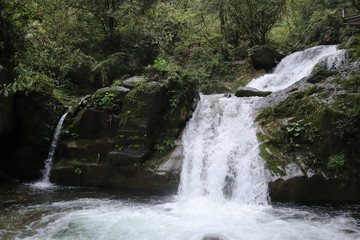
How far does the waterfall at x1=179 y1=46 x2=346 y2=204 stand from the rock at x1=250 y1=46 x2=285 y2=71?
7012 millimetres

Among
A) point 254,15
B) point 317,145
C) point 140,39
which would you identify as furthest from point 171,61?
point 317,145

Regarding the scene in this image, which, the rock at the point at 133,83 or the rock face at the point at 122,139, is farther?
the rock at the point at 133,83

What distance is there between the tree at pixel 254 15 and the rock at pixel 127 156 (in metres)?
12.2

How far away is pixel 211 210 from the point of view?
704cm

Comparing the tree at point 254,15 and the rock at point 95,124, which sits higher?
the tree at point 254,15

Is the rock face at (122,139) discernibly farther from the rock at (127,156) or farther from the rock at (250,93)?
the rock at (250,93)

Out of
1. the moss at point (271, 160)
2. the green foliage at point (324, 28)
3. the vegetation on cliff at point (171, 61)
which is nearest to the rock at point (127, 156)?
the vegetation on cliff at point (171, 61)

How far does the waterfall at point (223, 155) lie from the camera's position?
7.80 metres

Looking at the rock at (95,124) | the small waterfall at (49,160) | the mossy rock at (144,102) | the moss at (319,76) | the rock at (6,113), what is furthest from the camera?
the moss at (319,76)

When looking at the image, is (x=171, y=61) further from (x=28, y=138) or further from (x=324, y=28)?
(x=324, y=28)

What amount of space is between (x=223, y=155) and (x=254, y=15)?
38.1 feet

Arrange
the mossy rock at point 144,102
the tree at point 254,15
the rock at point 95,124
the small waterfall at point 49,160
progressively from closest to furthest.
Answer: the mossy rock at point 144,102 → the rock at point 95,124 → the small waterfall at point 49,160 → the tree at point 254,15

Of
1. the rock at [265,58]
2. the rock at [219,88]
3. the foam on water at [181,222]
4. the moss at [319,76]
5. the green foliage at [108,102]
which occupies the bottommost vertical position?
the foam on water at [181,222]

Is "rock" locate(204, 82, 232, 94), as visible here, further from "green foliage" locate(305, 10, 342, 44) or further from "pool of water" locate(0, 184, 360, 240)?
"pool of water" locate(0, 184, 360, 240)
